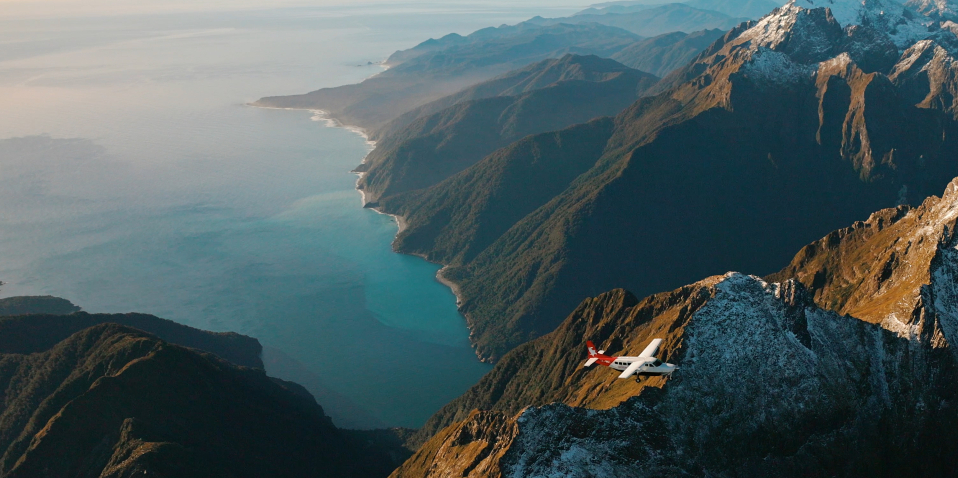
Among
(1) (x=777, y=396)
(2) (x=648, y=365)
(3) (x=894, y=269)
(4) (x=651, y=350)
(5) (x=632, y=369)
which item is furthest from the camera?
(3) (x=894, y=269)

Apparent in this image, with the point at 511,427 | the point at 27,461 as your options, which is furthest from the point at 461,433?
the point at 27,461

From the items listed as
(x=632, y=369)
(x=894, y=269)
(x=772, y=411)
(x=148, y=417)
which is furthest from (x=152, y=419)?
(x=894, y=269)

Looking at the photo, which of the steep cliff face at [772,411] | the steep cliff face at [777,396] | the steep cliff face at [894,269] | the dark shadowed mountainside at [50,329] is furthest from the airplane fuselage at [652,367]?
the dark shadowed mountainside at [50,329]

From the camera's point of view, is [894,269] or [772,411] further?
[894,269]

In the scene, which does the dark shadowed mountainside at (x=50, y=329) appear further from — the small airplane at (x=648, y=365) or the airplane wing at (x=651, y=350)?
the airplane wing at (x=651, y=350)

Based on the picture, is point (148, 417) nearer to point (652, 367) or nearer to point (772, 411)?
point (652, 367)

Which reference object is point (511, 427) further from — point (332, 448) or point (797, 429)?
point (332, 448)

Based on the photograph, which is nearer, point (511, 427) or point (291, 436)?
point (511, 427)
